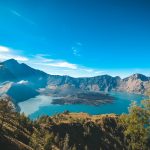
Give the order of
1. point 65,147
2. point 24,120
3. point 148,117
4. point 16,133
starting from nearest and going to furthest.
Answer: point 148,117 → point 16,133 → point 24,120 → point 65,147

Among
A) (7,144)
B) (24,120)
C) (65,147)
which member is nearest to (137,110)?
(7,144)

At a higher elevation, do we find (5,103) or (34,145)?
(5,103)

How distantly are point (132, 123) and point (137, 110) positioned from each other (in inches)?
119

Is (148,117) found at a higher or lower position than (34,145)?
higher

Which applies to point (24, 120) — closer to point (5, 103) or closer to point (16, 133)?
point (16, 133)

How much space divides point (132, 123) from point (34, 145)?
165 ft

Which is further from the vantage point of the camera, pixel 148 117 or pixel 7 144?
pixel 7 144

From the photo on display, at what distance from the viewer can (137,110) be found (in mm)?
47375

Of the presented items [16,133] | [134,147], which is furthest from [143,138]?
[16,133]

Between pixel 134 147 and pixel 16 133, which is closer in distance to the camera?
pixel 134 147

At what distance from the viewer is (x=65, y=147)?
7544 inches

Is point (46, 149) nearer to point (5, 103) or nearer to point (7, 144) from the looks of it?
point (5, 103)

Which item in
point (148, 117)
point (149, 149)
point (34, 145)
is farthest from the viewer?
point (34, 145)

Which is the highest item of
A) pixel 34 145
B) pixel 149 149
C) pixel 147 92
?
pixel 147 92
